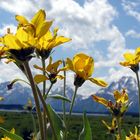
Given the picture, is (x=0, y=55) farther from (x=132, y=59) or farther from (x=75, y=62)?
(x=132, y=59)

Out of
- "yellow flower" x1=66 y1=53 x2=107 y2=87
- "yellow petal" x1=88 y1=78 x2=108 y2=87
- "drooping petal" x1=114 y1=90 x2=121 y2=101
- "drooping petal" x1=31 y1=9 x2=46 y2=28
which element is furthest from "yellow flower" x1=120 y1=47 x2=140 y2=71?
"drooping petal" x1=31 y1=9 x2=46 y2=28

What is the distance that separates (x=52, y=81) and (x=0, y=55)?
441 millimetres

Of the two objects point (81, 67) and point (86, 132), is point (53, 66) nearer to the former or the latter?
point (81, 67)

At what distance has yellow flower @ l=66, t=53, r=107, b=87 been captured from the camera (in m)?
2.51

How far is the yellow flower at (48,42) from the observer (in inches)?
82.3

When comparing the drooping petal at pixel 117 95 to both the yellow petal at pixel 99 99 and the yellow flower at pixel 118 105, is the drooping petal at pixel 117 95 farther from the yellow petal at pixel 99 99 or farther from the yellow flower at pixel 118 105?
the yellow petal at pixel 99 99

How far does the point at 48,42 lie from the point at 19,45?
257 mm

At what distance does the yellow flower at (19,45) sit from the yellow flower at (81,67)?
0.54 meters

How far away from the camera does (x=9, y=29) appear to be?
2.12 m

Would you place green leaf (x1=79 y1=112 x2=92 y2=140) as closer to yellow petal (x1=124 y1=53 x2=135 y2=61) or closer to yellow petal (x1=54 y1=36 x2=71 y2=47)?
yellow petal (x1=54 y1=36 x2=71 y2=47)

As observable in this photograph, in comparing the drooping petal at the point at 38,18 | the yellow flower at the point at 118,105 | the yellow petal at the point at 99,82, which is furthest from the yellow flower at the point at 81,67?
the drooping petal at the point at 38,18

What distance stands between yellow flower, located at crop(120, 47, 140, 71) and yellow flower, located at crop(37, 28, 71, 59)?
172 cm

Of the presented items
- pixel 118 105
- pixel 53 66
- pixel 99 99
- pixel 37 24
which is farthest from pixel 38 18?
pixel 118 105

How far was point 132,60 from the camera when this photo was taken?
410 cm
